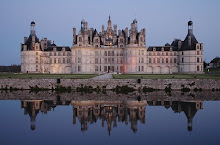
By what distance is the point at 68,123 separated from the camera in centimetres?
1564

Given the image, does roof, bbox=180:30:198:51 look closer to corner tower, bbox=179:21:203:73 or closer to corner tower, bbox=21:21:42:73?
corner tower, bbox=179:21:203:73

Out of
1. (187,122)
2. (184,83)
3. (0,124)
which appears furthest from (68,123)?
(184,83)

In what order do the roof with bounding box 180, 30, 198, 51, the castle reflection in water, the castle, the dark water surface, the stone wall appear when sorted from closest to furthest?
the dark water surface < the castle reflection in water < the stone wall < the castle < the roof with bounding box 180, 30, 198, 51

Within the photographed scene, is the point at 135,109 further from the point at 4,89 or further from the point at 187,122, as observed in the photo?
the point at 4,89

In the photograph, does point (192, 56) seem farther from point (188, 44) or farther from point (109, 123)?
point (109, 123)

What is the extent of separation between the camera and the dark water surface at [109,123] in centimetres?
1250

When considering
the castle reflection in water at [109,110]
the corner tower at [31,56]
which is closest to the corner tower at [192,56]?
the corner tower at [31,56]

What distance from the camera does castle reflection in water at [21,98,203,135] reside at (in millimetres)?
16141

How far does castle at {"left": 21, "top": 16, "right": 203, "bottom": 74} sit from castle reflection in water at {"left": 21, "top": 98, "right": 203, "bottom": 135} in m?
34.8

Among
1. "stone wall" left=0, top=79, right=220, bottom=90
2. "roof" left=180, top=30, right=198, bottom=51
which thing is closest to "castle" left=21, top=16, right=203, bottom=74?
"roof" left=180, top=30, right=198, bottom=51

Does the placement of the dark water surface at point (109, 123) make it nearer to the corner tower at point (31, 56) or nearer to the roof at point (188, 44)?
the roof at point (188, 44)

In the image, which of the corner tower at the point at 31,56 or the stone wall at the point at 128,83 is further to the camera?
the corner tower at the point at 31,56

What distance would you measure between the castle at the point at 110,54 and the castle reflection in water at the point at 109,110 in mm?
34762

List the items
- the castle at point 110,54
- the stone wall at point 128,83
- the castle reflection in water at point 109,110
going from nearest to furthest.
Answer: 1. the castle reflection in water at point 109,110
2. the stone wall at point 128,83
3. the castle at point 110,54
